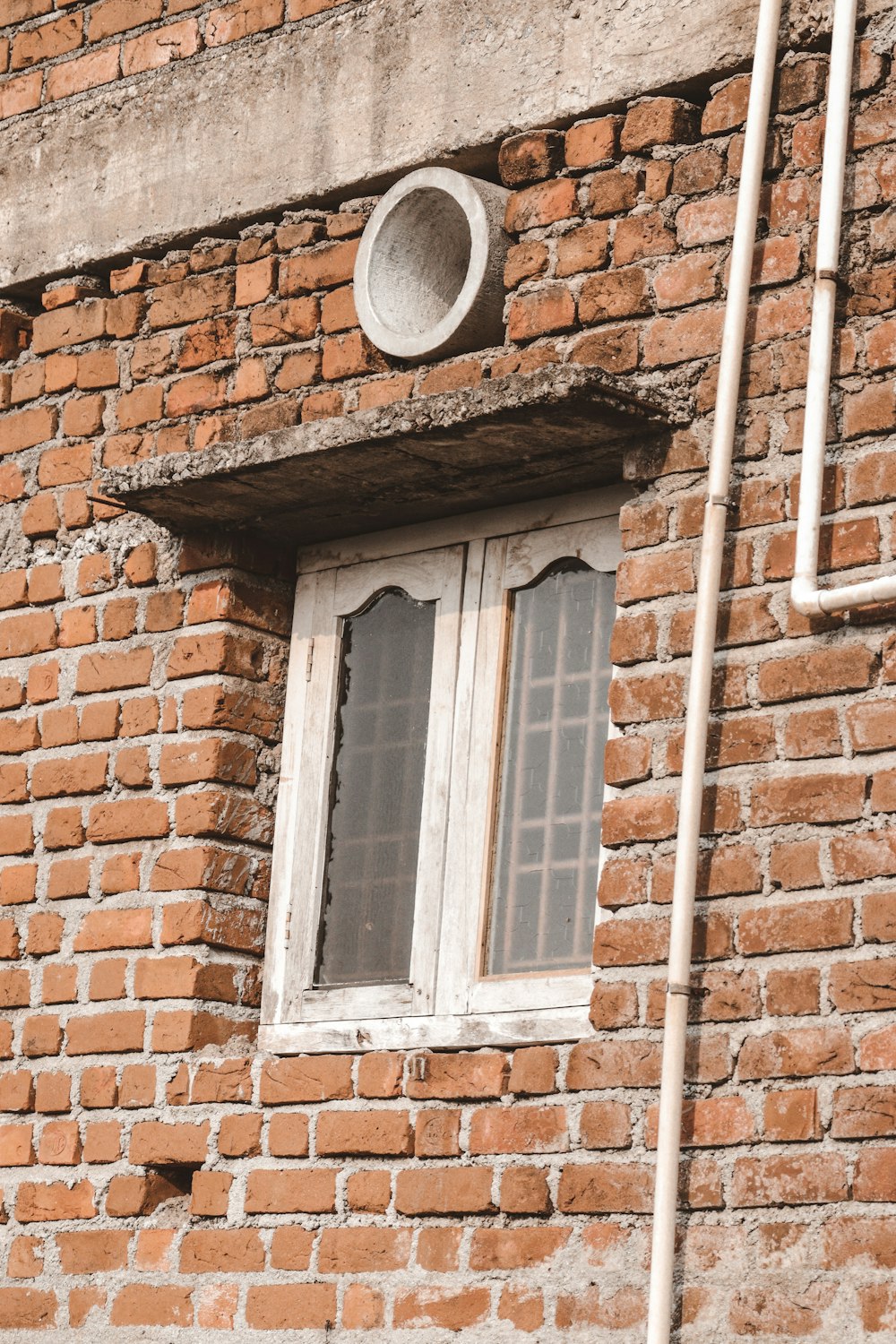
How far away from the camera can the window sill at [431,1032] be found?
13.7 feet

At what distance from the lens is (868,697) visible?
12.5 ft

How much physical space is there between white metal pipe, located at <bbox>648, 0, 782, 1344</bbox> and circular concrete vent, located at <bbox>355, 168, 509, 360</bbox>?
24.2 inches

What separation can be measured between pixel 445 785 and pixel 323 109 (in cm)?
156

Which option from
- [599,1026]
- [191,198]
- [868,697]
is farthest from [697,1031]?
[191,198]

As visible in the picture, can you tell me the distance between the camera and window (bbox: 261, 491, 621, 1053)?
4344 millimetres

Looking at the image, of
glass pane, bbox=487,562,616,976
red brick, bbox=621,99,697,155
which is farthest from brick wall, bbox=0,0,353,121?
glass pane, bbox=487,562,616,976

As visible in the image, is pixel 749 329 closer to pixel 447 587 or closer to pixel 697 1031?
pixel 447 587

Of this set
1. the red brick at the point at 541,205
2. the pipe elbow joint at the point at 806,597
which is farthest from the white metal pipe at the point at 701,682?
the red brick at the point at 541,205

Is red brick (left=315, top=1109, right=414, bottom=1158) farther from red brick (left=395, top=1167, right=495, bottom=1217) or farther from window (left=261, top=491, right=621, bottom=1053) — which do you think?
window (left=261, top=491, right=621, bottom=1053)

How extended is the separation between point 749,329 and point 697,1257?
5.61ft

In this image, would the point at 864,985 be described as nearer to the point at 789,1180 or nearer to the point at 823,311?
the point at 789,1180

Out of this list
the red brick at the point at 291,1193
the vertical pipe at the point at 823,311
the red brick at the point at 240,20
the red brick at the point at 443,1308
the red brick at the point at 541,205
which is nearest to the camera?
the vertical pipe at the point at 823,311

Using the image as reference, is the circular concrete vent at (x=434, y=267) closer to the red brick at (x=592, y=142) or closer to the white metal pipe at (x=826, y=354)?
the red brick at (x=592, y=142)

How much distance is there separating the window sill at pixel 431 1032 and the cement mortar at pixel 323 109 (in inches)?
71.9
